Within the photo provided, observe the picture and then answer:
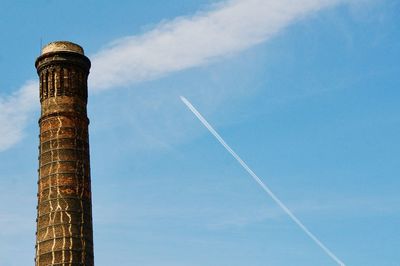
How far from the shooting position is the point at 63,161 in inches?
1100

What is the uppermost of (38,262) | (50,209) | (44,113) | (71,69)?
(71,69)

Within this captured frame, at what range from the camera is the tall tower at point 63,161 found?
26.8m

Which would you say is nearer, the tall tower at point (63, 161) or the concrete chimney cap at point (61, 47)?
the tall tower at point (63, 161)

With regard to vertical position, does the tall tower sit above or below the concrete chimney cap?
below

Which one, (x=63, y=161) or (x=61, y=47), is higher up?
(x=61, y=47)

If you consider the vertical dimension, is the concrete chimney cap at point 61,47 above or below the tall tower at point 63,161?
above

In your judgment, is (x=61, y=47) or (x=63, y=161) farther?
(x=61, y=47)

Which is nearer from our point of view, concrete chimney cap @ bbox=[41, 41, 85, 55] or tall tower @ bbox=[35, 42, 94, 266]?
tall tower @ bbox=[35, 42, 94, 266]

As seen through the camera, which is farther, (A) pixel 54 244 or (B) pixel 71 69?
(B) pixel 71 69

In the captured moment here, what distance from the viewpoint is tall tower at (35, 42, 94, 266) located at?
26.8 m

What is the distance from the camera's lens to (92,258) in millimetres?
27500

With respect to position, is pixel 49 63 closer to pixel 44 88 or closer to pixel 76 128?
pixel 44 88

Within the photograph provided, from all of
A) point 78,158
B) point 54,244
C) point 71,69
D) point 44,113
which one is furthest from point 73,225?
point 71,69

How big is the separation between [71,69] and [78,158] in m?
4.23
